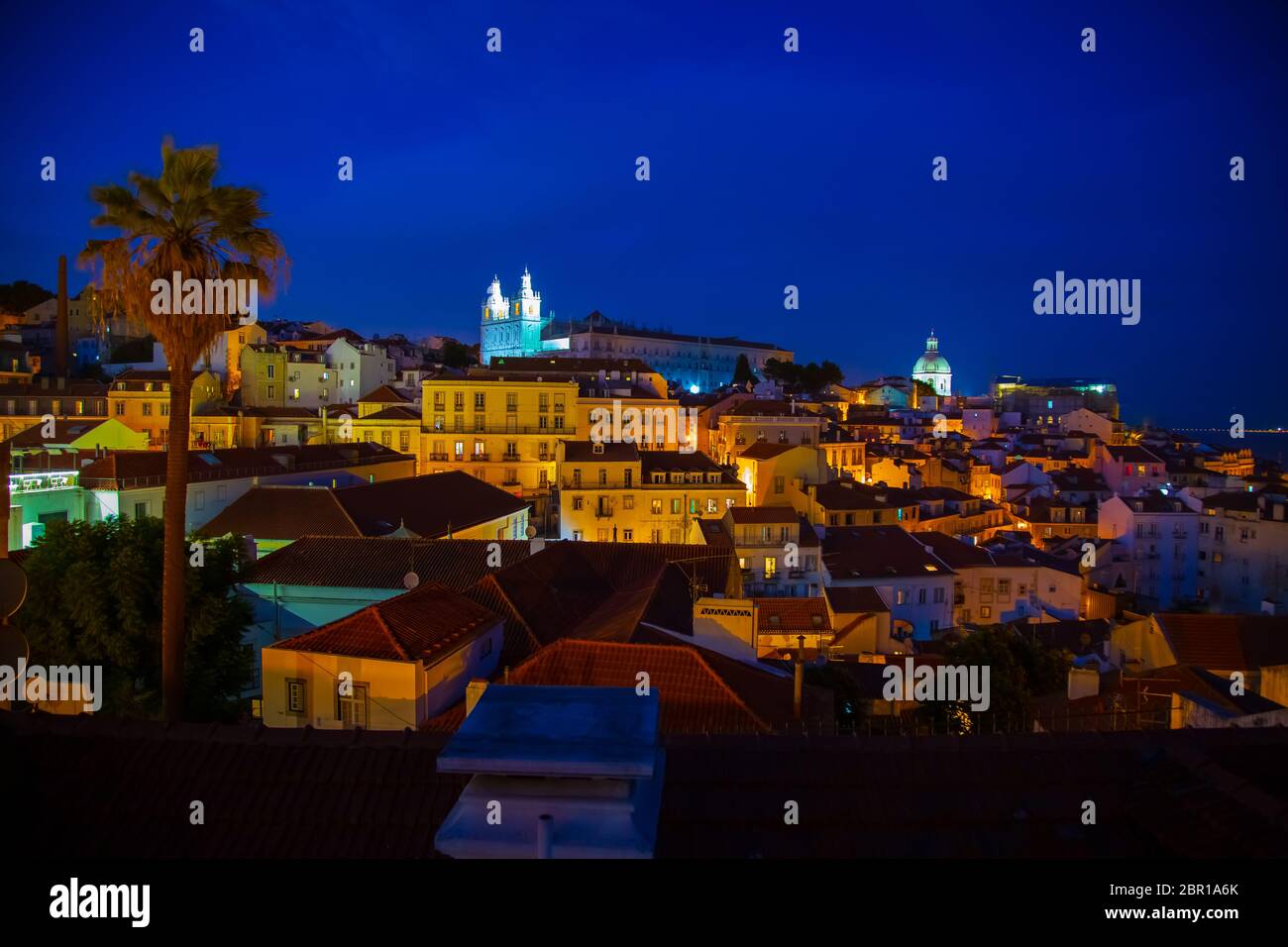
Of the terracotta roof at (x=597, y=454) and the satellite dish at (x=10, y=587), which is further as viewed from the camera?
the terracotta roof at (x=597, y=454)

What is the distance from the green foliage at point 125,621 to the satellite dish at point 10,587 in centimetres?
843

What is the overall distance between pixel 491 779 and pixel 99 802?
330 centimetres

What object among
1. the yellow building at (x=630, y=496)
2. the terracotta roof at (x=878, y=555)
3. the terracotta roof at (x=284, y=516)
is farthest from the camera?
the yellow building at (x=630, y=496)

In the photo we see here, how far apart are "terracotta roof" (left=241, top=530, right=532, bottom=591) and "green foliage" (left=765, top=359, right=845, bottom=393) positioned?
93008 mm

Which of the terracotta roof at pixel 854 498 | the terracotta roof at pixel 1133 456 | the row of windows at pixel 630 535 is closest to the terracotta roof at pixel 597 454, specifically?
the row of windows at pixel 630 535

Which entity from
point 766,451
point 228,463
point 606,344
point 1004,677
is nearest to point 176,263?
point 1004,677

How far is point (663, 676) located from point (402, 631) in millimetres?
4853

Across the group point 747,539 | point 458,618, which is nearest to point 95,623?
point 458,618

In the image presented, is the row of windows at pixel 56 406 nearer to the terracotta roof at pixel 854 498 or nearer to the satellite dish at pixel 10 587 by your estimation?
the terracotta roof at pixel 854 498

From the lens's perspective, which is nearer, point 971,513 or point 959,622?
point 959,622

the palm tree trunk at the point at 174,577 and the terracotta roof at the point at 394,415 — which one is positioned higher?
the terracotta roof at the point at 394,415

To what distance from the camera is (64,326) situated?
7106 cm

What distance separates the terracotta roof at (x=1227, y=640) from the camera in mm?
21859
